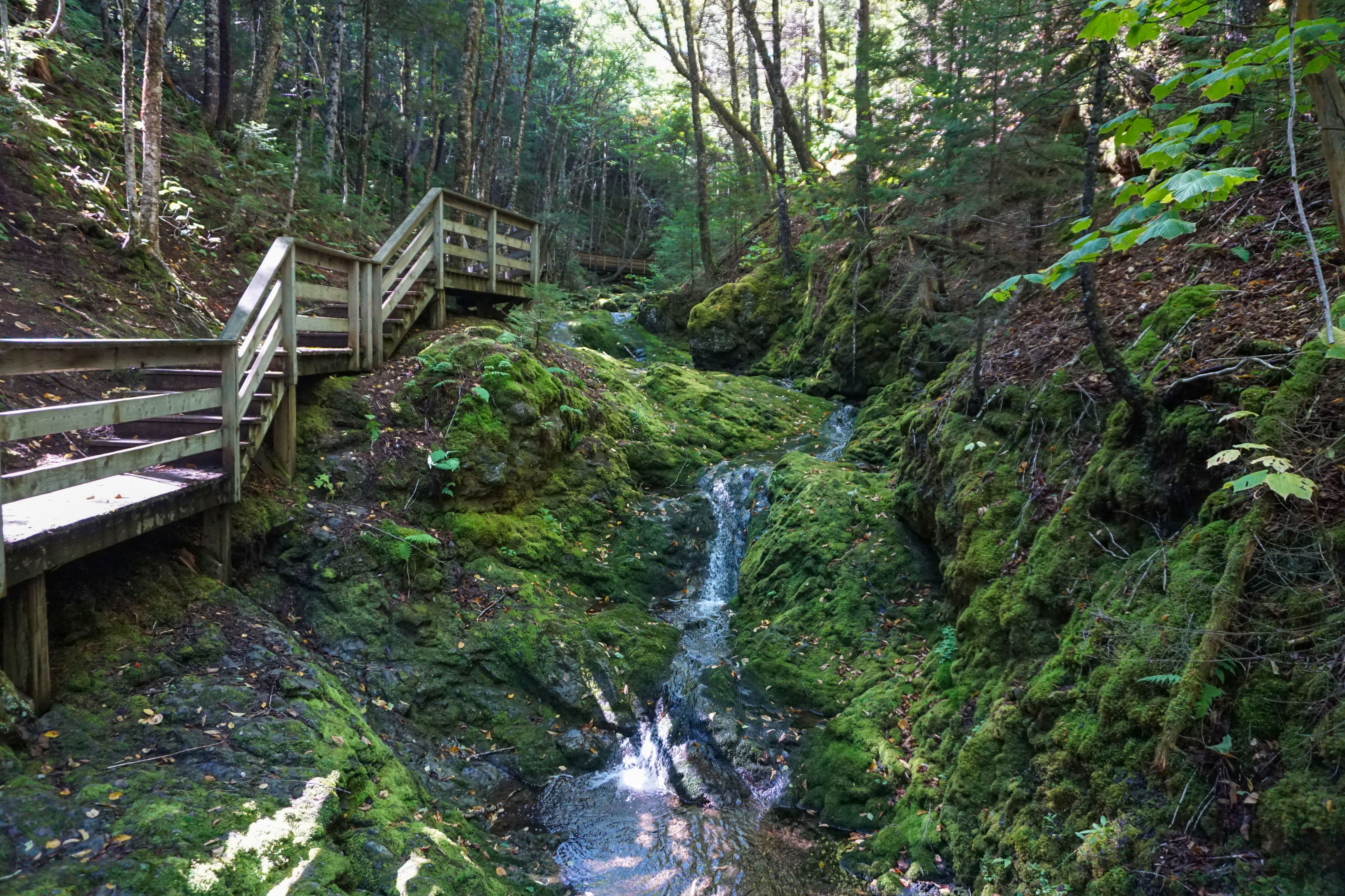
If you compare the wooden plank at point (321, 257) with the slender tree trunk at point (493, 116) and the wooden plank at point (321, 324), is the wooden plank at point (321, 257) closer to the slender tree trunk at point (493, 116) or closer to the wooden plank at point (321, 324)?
the wooden plank at point (321, 324)

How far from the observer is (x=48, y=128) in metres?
9.30

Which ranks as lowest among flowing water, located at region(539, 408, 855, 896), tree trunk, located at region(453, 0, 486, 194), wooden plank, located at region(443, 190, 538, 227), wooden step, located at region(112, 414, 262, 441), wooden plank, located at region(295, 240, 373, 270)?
flowing water, located at region(539, 408, 855, 896)

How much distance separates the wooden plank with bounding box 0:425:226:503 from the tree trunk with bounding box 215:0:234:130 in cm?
1297

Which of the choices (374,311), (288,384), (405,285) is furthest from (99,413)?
(405,285)

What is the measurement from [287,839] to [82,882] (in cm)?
86

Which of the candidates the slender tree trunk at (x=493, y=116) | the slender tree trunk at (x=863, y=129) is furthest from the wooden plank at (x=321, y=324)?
the slender tree trunk at (x=493, y=116)

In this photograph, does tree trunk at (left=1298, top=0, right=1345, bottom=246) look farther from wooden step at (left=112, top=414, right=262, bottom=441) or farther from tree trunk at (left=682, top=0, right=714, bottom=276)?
tree trunk at (left=682, top=0, right=714, bottom=276)

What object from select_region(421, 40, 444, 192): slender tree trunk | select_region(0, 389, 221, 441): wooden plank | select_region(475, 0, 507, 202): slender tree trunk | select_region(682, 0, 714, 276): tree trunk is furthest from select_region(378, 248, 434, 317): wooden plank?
select_region(682, 0, 714, 276): tree trunk

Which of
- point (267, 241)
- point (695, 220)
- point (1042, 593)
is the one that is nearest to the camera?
point (1042, 593)

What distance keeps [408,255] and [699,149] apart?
511 inches

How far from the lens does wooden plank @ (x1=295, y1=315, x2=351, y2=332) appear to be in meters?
6.86

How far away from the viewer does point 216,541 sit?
544 cm

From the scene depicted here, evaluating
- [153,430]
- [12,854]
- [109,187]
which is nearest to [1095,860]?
[12,854]

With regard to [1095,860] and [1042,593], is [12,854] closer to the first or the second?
[1095,860]
